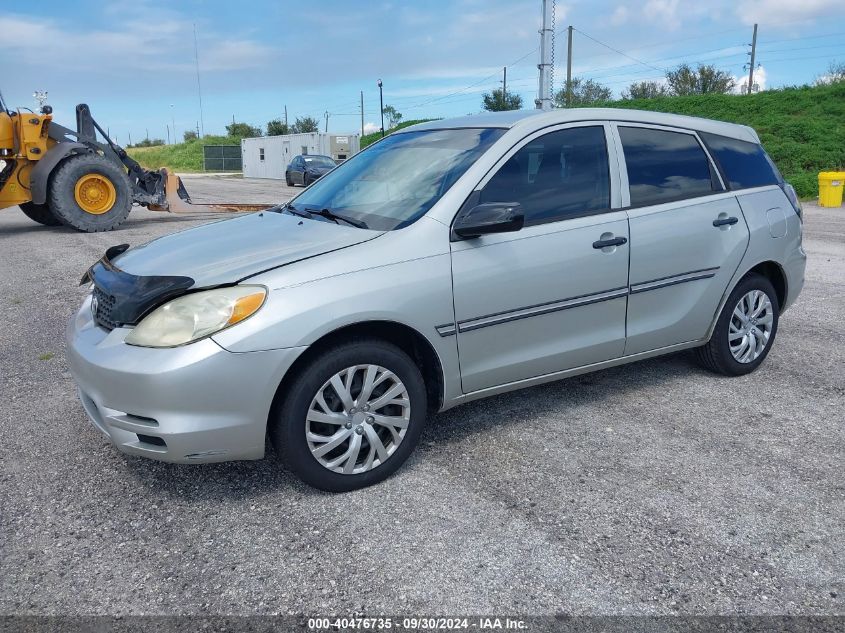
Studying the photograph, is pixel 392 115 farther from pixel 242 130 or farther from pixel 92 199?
pixel 92 199

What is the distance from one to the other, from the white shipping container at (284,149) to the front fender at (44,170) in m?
25.5

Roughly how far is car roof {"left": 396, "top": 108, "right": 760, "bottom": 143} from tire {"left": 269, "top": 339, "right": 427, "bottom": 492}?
1.55 metres

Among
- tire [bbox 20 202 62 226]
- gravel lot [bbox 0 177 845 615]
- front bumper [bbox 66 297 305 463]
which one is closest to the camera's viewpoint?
gravel lot [bbox 0 177 845 615]

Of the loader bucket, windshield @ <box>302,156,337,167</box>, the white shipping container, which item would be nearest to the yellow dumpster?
the loader bucket

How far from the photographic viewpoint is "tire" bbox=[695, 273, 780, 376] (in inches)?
186

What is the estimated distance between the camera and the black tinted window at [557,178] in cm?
383

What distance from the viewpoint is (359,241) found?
3.43 metres

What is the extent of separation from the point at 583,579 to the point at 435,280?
1.46 m

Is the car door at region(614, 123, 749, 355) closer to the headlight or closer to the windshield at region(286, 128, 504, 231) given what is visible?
the windshield at region(286, 128, 504, 231)

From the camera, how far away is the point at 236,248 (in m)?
3.53

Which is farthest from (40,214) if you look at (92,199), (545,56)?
(545,56)

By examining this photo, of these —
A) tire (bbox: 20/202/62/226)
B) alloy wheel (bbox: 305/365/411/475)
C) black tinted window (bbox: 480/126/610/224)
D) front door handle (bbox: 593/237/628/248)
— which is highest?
black tinted window (bbox: 480/126/610/224)

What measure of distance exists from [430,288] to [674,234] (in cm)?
173

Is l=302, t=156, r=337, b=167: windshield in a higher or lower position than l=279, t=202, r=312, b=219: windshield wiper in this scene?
higher
